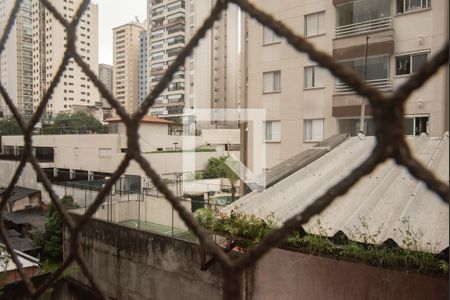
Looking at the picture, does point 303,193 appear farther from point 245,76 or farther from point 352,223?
point 245,76

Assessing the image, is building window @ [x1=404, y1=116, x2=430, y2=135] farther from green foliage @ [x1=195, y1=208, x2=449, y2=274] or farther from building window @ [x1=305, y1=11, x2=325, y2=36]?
green foliage @ [x1=195, y1=208, x2=449, y2=274]

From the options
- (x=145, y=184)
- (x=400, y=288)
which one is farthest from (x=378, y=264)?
(x=145, y=184)

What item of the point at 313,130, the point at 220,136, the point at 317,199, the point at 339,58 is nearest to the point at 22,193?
the point at 220,136

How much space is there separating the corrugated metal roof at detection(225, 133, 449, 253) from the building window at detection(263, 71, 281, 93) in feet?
15.1

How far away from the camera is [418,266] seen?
5.98ft

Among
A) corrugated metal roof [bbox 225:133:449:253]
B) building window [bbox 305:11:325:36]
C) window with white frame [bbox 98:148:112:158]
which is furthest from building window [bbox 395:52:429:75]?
window with white frame [bbox 98:148:112:158]

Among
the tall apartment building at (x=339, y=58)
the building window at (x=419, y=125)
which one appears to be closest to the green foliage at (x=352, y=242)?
the tall apartment building at (x=339, y=58)

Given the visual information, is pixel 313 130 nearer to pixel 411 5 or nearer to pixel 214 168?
pixel 411 5

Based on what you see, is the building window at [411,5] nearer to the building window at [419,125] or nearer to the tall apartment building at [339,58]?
the tall apartment building at [339,58]

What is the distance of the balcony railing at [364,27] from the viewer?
6539mm

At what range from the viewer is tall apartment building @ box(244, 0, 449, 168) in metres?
A: 5.99

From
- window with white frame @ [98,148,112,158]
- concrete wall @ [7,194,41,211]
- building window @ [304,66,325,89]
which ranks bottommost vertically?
concrete wall @ [7,194,41,211]

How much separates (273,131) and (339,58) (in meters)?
2.21

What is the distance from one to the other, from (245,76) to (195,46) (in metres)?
8.09
